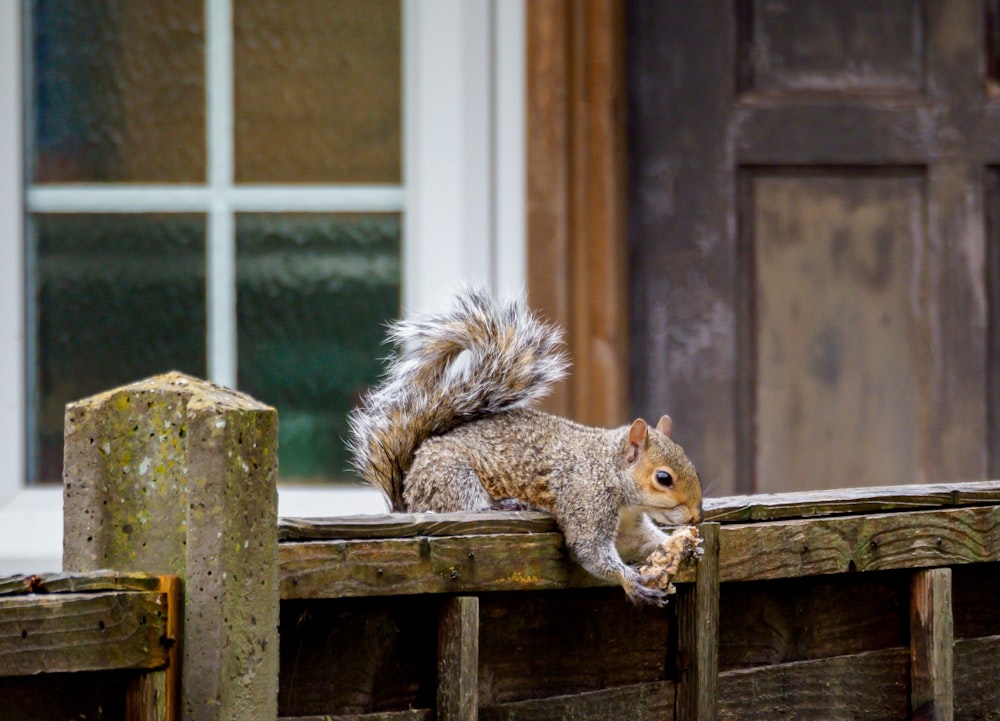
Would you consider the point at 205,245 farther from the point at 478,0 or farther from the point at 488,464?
the point at 488,464

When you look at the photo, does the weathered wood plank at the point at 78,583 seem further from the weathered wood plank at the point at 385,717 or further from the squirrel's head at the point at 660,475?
the squirrel's head at the point at 660,475

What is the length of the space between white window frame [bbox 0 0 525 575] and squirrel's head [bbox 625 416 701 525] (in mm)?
855

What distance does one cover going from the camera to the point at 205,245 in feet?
9.62

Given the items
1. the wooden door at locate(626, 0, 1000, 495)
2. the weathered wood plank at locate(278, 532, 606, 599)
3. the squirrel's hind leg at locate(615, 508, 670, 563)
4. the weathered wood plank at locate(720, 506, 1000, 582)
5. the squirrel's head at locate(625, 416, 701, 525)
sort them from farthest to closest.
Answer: the wooden door at locate(626, 0, 1000, 495) < the squirrel's head at locate(625, 416, 701, 525) < the squirrel's hind leg at locate(615, 508, 670, 563) < the weathered wood plank at locate(720, 506, 1000, 582) < the weathered wood plank at locate(278, 532, 606, 599)

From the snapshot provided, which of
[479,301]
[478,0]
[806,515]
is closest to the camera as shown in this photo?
[806,515]

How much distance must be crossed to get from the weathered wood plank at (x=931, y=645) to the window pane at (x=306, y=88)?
159 centimetres

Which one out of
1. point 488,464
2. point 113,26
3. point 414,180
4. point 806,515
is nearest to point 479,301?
point 488,464

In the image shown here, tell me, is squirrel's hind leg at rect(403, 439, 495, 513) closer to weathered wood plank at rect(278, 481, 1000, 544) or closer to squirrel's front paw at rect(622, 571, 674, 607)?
weathered wood plank at rect(278, 481, 1000, 544)

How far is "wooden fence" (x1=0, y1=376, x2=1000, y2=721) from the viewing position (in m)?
1.08

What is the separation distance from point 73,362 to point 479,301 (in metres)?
1.23

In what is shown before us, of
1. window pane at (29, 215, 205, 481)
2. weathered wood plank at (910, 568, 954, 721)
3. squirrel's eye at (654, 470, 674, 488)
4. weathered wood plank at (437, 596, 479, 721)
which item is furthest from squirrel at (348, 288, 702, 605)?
window pane at (29, 215, 205, 481)

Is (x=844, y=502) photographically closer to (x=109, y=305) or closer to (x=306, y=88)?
(x=306, y=88)

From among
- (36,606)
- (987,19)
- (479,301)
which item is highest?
(987,19)

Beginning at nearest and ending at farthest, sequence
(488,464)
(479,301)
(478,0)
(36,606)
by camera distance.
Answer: (36,606)
(488,464)
(479,301)
(478,0)
